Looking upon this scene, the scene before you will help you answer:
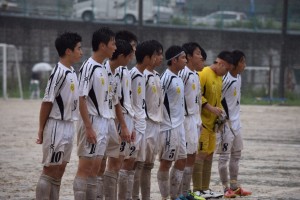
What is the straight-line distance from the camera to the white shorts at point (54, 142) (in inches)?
386

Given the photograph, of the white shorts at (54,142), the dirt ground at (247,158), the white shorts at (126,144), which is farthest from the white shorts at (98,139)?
the dirt ground at (247,158)

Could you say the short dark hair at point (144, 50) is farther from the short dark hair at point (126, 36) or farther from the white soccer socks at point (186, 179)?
the white soccer socks at point (186, 179)

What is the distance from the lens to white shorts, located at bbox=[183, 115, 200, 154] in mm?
12375

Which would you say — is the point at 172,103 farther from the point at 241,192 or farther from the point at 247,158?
the point at 247,158

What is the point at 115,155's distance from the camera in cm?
1064

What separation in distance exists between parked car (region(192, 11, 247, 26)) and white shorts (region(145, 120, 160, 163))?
3348 centimetres

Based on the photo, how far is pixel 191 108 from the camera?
12.6 meters

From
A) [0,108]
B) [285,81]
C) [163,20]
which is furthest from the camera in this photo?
[163,20]

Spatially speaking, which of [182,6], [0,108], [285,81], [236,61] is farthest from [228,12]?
[236,61]

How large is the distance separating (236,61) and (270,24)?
1260 inches

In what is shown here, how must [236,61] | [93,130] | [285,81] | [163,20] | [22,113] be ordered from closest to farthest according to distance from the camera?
[93,130]
[236,61]
[22,113]
[285,81]
[163,20]

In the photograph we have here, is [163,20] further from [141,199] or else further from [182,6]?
[141,199]

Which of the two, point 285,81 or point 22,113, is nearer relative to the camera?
point 22,113

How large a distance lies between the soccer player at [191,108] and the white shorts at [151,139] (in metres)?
0.90
